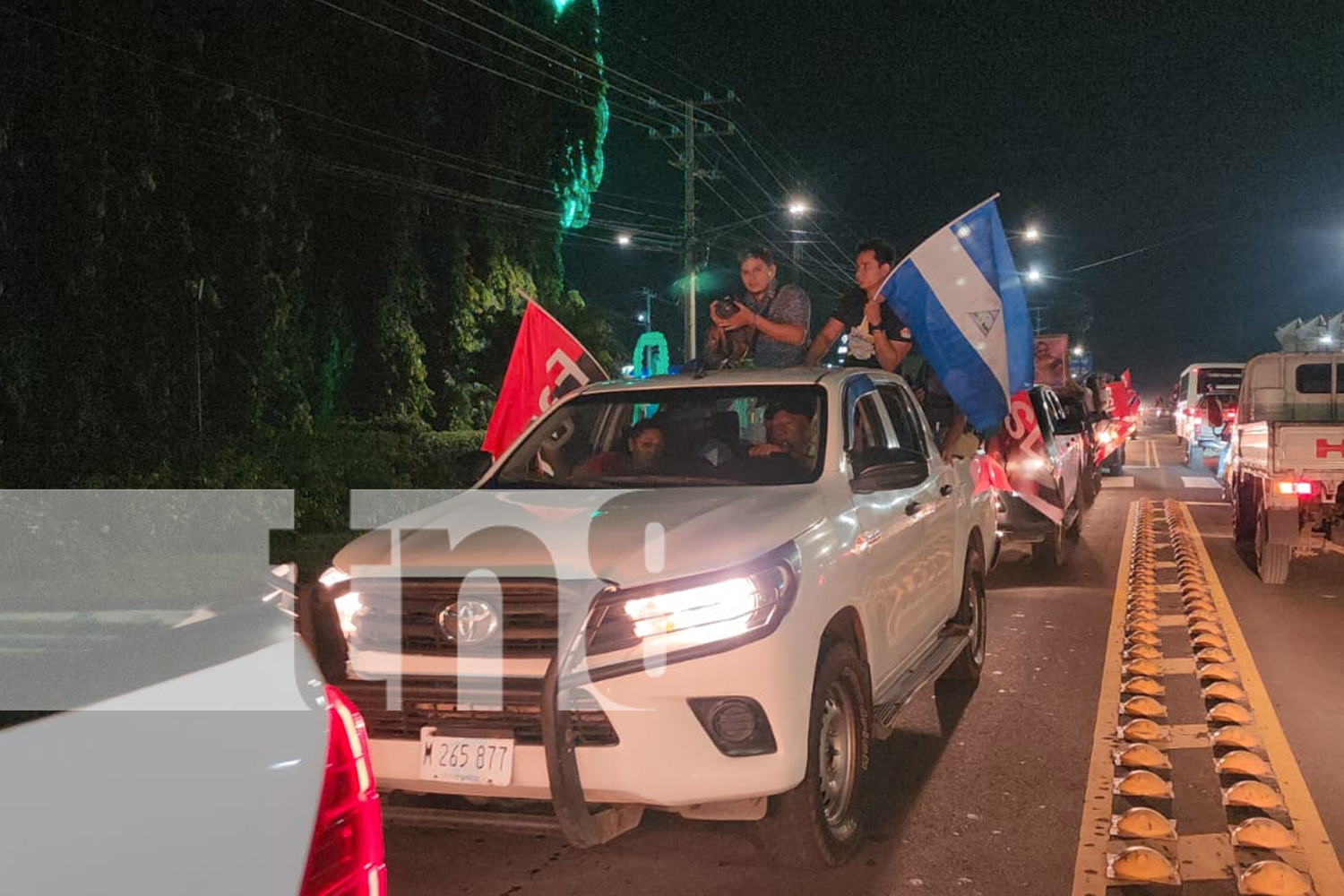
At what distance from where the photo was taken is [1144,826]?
15.6 ft

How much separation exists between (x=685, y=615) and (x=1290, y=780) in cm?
317

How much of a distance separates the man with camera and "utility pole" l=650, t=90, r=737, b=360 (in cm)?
2027

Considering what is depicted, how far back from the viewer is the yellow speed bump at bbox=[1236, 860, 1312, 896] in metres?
4.13

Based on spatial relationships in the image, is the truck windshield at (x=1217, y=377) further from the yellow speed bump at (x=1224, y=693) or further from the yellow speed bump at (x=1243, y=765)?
the yellow speed bump at (x=1243, y=765)

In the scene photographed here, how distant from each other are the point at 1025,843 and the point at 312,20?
18.9 meters

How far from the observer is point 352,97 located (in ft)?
70.2

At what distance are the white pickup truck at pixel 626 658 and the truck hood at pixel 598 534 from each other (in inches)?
0.4

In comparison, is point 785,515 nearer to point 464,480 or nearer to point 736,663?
point 736,663

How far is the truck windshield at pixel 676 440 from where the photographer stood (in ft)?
17.5

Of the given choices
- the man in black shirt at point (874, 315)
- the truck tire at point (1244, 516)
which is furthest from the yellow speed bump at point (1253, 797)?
the truck tire at point (1244, 516)

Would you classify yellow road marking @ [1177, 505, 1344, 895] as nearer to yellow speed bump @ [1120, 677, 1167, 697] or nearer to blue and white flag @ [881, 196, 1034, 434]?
yellow speed bump @ [1120, 677, 1167, 697]

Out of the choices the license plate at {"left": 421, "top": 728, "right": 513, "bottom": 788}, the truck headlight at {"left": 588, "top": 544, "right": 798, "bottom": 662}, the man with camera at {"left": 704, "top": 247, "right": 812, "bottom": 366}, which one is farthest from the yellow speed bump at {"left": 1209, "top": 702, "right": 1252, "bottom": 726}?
the license plate at {"left": 421, "top": 728, "right": 513, "bottom": 788}

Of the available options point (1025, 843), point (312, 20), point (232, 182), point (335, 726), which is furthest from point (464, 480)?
point (312, 20)

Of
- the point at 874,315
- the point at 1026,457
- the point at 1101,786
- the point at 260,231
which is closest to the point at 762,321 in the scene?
the point at 874,315
